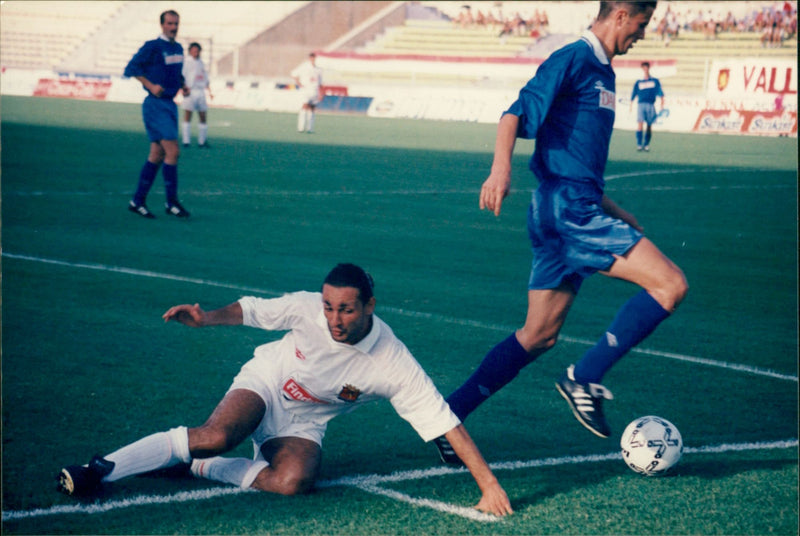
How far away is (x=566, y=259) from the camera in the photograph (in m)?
4.87

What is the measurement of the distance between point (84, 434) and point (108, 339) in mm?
1881

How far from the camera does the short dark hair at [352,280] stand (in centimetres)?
411

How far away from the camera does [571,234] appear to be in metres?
4.81

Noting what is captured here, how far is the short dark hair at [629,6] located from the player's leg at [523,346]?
1.20 meters

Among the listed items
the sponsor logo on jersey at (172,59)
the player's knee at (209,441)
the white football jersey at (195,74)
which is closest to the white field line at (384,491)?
the player's knee at (209,441)

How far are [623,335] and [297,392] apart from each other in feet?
4.59

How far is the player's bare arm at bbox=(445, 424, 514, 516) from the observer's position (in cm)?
423

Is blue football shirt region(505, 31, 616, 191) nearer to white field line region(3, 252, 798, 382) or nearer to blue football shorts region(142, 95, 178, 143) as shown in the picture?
white field line region(3, 252, 798, 382)

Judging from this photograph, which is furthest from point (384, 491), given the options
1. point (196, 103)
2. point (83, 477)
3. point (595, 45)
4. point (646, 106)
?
point (646, 106)

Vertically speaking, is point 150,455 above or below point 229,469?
above

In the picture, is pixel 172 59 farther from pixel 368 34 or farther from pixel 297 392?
pixel 368 34

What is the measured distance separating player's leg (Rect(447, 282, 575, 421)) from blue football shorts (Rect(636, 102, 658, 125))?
Answer: 889 inches

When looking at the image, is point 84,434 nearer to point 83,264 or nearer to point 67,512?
point 67,512

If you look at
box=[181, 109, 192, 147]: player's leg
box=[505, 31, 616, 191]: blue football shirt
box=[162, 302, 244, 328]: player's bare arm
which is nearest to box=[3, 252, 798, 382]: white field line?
box=[505, 31, 616, 191]: blue football shirt
